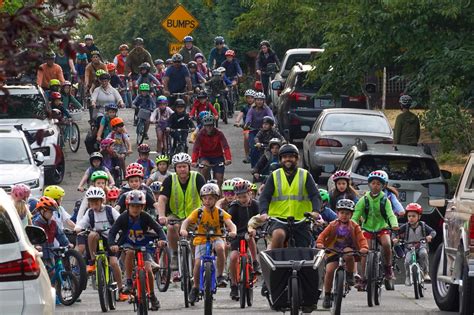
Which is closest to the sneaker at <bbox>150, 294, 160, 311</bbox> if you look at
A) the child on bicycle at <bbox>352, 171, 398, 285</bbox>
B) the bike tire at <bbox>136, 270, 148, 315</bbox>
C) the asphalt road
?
the asphalt road

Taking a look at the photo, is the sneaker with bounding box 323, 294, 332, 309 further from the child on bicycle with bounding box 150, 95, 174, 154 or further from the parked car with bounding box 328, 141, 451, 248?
the child on bicycle with bounding box 150, 95, 174, 154

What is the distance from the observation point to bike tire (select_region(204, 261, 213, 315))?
16797 mm

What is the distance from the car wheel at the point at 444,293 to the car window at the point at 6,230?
23.4ft

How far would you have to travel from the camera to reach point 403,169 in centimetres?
2431

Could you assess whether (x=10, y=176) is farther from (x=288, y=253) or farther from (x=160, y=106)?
(x=288, y=253)

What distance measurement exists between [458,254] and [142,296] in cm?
329

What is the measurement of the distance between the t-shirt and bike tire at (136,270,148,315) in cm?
140

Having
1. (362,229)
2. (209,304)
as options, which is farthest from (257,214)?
(209,304)

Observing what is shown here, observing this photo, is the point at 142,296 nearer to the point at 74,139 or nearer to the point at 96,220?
the point at 96,220

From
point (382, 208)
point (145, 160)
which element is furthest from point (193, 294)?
point (145, 160)

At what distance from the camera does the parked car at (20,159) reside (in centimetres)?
2708

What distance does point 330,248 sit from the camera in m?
18.0

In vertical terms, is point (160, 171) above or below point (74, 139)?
above

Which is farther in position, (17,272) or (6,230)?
(6,230)
